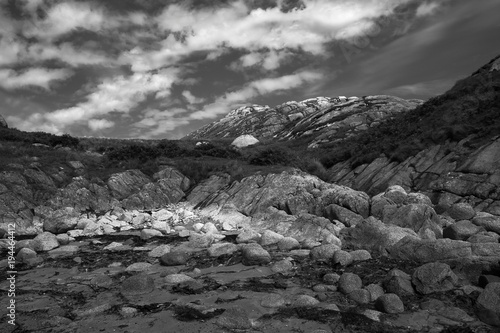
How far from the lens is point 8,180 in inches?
982

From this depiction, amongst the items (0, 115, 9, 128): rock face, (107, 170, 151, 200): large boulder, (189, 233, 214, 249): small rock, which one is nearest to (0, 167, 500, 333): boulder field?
(189, 233, 214, 249): small rock

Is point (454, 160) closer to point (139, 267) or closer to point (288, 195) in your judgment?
point (288, 195)

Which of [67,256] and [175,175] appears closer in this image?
[67,256]

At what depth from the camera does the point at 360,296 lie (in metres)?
10.3

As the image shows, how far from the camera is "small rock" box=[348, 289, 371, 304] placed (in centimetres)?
1015

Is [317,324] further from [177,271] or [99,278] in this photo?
[99,278]

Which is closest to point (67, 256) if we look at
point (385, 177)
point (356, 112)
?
point (385, 177)

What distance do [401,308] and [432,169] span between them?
18.2 metres

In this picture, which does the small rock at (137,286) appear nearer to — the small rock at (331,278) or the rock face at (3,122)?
the small rock at (331,278)

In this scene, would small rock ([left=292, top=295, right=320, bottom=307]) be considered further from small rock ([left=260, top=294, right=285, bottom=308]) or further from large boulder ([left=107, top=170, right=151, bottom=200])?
large boulder ([left=107, top=170, right=151, bottom=200])

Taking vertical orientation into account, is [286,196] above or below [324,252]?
→ above

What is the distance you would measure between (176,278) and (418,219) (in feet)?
41.6

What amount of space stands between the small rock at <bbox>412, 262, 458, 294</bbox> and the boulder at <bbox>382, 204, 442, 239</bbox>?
18.5ft

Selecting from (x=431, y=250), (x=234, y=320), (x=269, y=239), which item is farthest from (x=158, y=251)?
(x=431, y=250)
